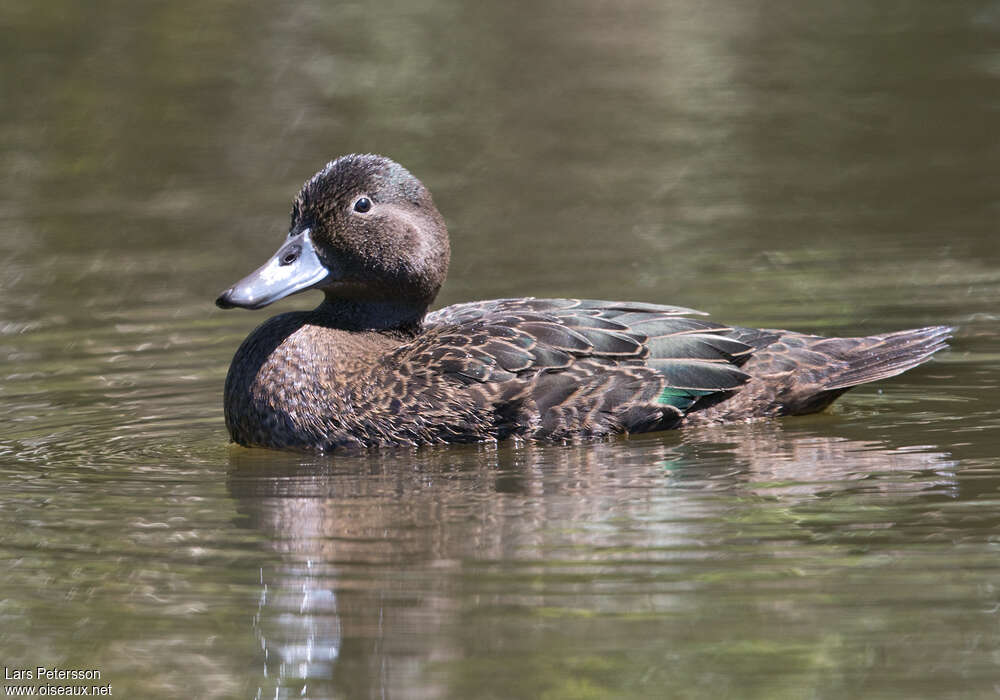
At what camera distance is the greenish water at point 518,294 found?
6.06m

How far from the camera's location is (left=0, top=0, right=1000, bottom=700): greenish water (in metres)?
6.06

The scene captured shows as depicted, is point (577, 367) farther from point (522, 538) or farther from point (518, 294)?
point (518, 294)

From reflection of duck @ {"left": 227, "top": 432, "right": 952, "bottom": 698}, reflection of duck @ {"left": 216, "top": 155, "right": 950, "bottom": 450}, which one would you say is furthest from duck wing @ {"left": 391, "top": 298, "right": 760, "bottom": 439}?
→ reflection of duck @ {"left": 227, "top": 432, "right": 952, "bottom": 698}

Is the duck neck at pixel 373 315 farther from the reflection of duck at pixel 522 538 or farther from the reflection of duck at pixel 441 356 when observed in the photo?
the reflection of duck at pixel 522 538

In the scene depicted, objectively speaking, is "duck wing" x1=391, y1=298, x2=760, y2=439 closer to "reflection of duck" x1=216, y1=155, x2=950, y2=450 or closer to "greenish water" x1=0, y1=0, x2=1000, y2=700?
"reflection of duck" x1=216, y1=155, x2=950, y2=450

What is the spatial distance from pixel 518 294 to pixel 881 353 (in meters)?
3.49

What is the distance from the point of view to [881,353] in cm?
927

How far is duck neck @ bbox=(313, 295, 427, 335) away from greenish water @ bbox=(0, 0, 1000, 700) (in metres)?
0.90

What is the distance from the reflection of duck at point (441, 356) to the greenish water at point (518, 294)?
0.19 m

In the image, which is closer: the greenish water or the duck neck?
the greenish water

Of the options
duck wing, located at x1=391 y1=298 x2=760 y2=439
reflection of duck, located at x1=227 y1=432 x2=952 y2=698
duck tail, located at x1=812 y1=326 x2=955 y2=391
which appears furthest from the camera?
duck tail, located at x1=812 y1=326 x2=955 y2=391

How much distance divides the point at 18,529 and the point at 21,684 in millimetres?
1700

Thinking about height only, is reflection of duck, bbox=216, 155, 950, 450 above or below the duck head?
below

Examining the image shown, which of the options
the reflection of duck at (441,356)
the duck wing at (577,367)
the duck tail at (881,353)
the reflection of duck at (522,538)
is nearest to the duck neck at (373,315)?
the reflection of duck at (441,356)
